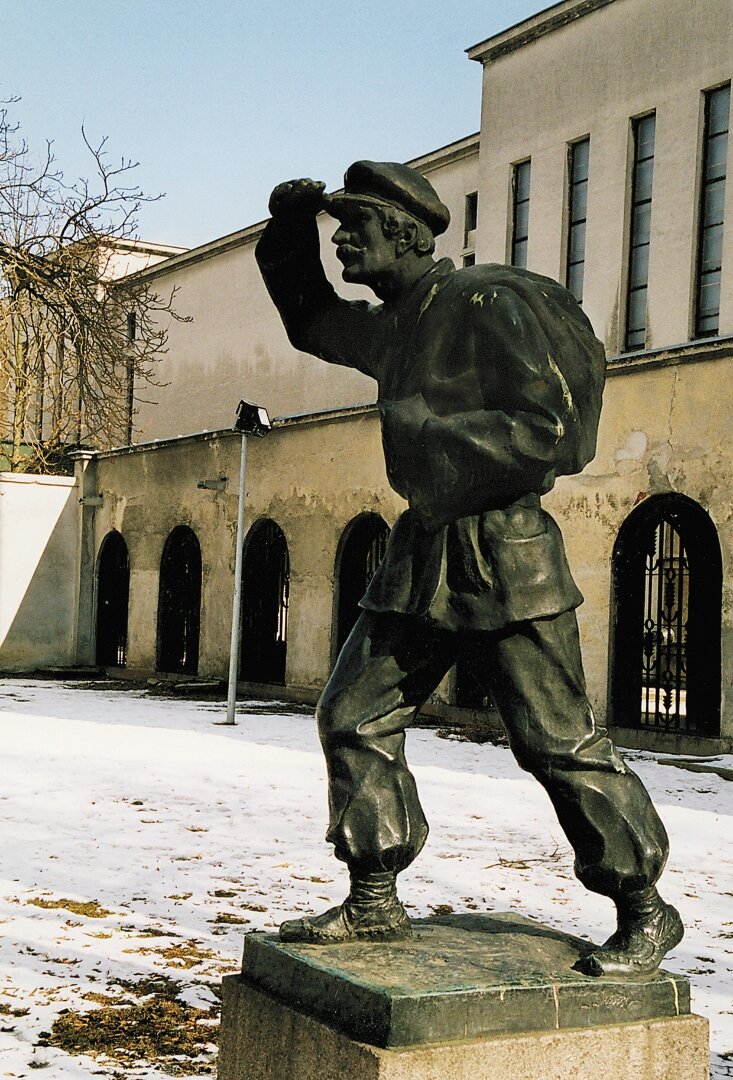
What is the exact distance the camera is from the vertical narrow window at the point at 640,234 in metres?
20.1

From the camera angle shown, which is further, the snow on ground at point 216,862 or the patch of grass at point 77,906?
the patch of grass at point 77,906

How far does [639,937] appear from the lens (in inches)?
141

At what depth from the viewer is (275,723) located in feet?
53.4

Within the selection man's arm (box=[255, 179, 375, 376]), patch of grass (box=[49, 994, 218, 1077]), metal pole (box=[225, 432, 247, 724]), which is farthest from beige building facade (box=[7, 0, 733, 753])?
man's arm (box=[255, 179, 375, 376])

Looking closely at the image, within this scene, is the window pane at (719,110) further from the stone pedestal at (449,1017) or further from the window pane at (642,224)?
the stone pedestal at (449,1017)

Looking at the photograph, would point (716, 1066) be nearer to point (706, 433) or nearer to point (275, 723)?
point (706, 433)

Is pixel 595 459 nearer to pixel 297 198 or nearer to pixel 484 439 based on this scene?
pixel 297 198

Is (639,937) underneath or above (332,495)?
underneath

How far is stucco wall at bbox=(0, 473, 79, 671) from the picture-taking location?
85.1 ft

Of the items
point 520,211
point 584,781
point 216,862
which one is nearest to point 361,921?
point 584,781

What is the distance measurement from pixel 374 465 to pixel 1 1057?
14.8 m

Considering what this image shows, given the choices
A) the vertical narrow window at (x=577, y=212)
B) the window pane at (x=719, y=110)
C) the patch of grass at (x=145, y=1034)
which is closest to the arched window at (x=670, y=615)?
the window pane at (x=719, y=110)

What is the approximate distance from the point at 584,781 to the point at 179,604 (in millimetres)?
20649

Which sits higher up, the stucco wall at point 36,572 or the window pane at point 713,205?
the window pane at point 713,205
